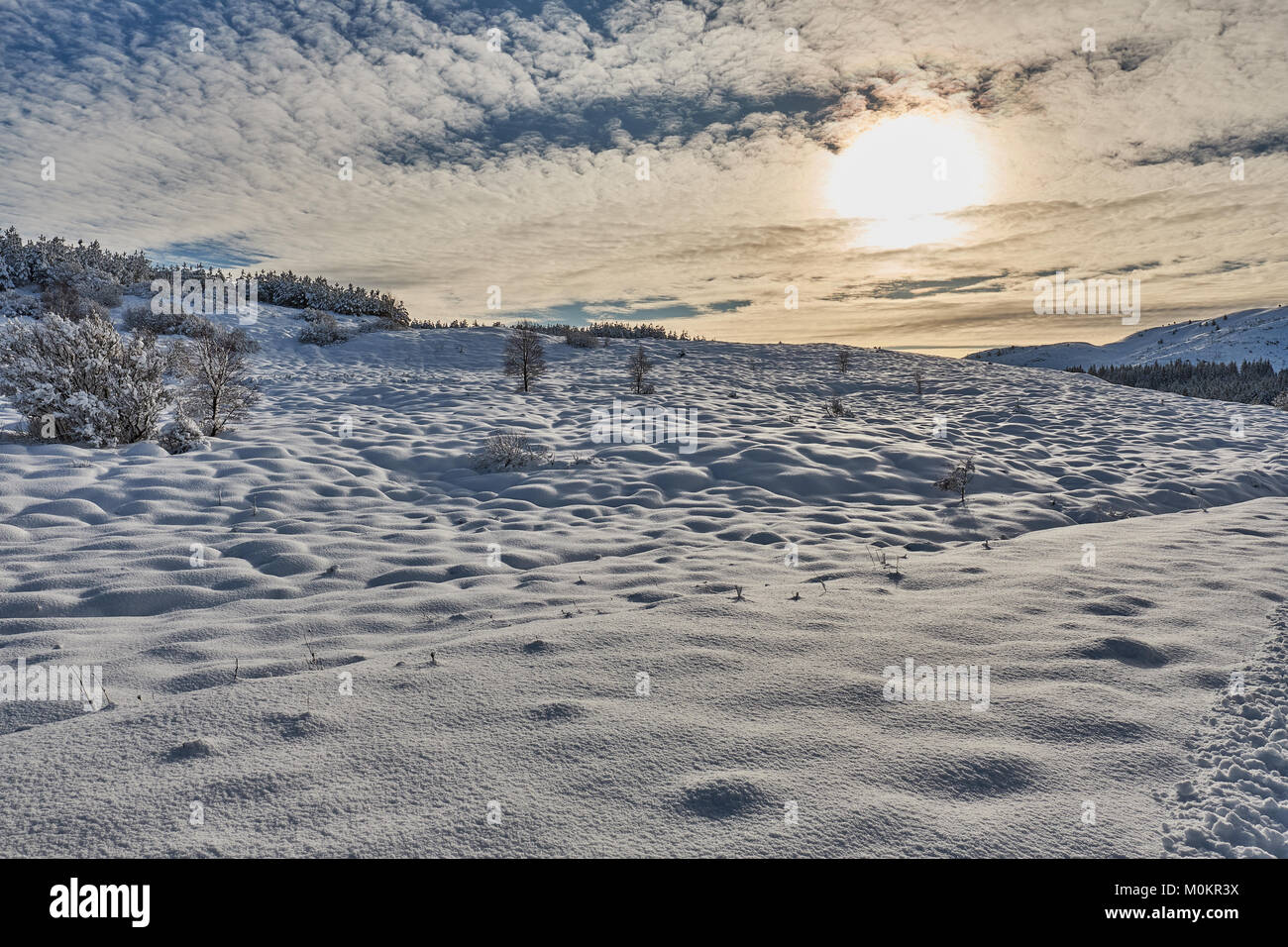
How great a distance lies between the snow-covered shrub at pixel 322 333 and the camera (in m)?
18.9

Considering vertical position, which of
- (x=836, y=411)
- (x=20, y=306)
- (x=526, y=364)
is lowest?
(x=836, y=411)

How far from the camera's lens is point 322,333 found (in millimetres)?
19047

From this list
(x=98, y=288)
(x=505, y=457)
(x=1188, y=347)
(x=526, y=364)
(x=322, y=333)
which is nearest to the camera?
(x=505, y=457)

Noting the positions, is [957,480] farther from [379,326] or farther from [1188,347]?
[1188,347]

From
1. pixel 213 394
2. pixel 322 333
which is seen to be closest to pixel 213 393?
pixel 213 394

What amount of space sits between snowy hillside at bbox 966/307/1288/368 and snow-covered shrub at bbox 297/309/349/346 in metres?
45.6

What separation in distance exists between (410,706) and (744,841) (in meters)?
1.49

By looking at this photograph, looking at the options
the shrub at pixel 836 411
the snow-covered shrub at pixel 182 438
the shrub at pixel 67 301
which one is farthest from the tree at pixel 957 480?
the shrub at pixel 67 301

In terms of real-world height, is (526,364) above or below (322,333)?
below

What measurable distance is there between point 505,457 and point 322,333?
14.0 m

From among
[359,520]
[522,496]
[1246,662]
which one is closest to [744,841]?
[1246,662]

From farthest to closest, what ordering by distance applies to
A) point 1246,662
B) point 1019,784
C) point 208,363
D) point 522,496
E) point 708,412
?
1. point 708,412
2. point 208,363
3. point 522,496
4. point 1246,662
5. point 1019,784
